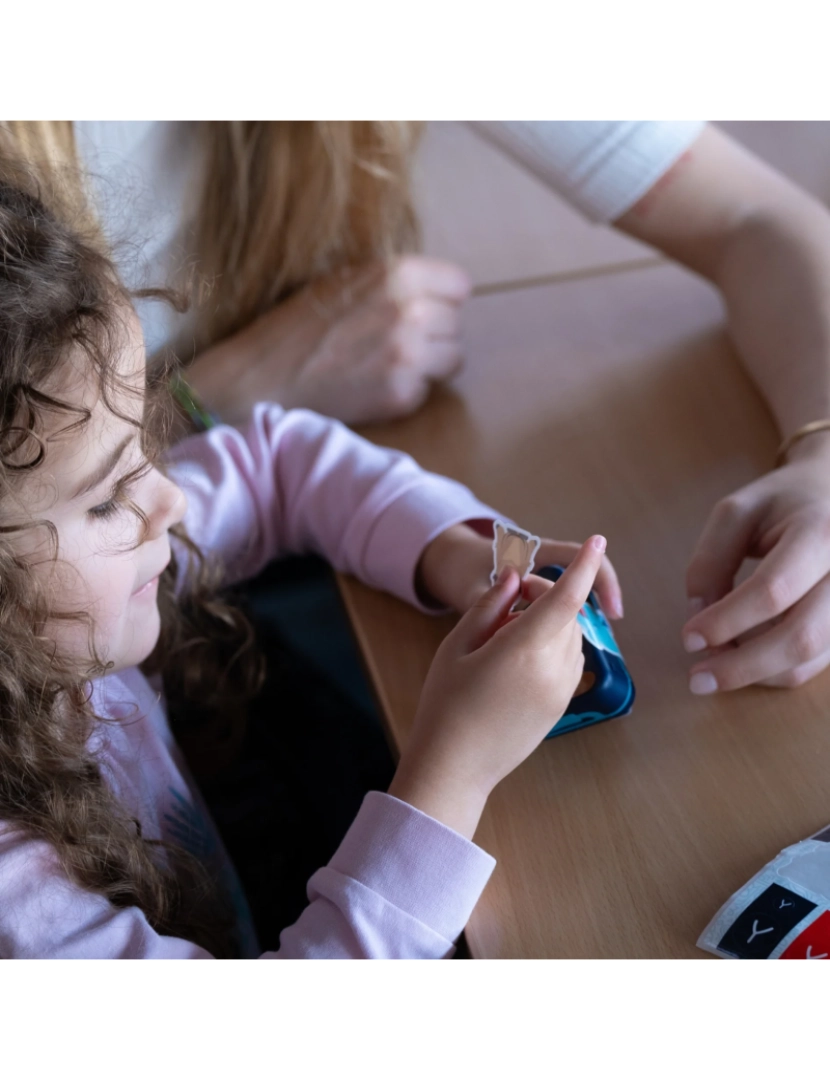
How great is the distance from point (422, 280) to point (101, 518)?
46 cm

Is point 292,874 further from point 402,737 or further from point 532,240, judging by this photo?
point 532,240

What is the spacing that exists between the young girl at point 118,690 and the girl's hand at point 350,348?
0.79 ft

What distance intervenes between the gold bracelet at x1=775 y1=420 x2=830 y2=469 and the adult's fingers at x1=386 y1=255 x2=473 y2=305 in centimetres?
35

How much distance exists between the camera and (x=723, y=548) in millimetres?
658

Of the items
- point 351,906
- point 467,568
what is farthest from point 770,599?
point 351,906

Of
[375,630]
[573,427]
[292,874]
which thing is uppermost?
[573,427]

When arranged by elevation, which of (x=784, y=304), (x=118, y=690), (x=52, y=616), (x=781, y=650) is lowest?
(x=118, y=690)

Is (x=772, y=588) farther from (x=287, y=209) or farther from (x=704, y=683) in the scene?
(x=287, y=209)

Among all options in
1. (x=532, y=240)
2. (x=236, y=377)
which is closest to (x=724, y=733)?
(x=236, y=377)

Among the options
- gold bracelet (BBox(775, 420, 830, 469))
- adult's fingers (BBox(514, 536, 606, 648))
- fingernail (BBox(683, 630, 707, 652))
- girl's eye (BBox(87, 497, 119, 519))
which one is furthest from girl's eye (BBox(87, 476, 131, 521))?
gold bracelet (BBox(775, 420, 830, 469))

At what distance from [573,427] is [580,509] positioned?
0.11 m

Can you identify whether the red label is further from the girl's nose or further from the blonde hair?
the blonde hair

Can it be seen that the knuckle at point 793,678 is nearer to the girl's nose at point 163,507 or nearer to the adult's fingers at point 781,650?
the adult's fingers at point 781,650
